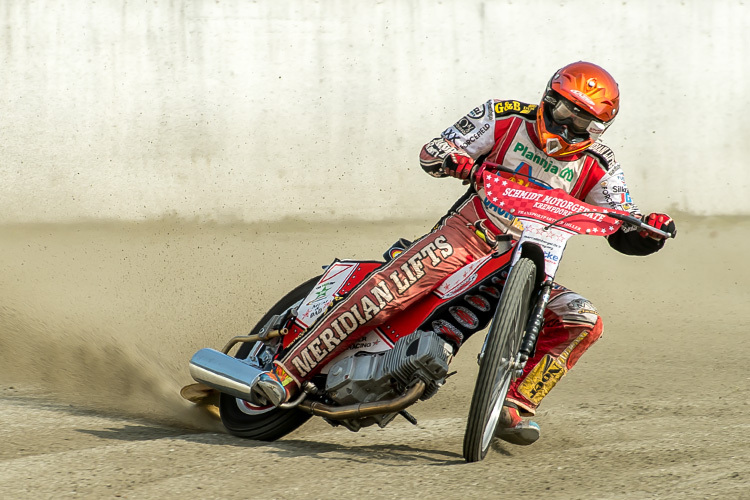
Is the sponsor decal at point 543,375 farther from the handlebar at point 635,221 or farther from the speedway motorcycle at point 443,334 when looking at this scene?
the handlebar at point 635,221

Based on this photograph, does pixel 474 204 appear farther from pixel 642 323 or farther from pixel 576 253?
pixel 576 253

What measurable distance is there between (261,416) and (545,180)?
1.70 m

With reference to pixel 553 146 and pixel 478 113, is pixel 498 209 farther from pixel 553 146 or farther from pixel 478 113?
pixel 478 113

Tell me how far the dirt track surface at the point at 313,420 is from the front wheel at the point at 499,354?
132 millimetres

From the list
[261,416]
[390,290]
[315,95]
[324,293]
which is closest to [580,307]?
[390,290]

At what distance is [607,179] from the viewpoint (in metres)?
4.04

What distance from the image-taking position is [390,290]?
3.70m

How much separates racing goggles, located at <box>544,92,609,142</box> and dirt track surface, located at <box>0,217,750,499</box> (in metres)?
1.32

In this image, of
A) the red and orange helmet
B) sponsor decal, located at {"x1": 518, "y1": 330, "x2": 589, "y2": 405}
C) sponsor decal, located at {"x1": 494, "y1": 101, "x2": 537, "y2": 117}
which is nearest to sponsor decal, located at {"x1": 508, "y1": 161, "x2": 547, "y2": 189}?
the red and orange helmet

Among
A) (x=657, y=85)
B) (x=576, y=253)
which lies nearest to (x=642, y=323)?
(x=576, y=253)

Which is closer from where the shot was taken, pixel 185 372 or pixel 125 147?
pixel 185 372

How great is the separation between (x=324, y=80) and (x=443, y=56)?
1.11 meters

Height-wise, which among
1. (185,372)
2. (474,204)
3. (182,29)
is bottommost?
(185,372)

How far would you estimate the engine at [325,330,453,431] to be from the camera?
11.3ft
